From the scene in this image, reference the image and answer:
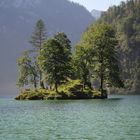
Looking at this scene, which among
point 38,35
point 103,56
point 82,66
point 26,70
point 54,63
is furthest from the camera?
point 38,35

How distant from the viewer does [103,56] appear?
125688mm

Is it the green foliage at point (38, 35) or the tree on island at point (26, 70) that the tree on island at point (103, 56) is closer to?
the tree on island at point (26, 70)

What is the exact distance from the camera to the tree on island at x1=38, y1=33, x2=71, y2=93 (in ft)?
399

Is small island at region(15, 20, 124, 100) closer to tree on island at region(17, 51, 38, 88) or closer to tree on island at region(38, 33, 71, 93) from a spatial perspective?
tree on island at region(38, 33, 71, 93)

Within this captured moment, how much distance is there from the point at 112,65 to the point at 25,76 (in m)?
37.9

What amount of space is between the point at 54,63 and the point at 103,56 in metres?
14.2

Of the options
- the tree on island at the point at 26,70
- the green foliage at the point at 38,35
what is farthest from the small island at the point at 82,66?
the green foliage at the point at 38,35

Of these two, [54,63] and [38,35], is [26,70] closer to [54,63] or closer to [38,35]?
[38,35]

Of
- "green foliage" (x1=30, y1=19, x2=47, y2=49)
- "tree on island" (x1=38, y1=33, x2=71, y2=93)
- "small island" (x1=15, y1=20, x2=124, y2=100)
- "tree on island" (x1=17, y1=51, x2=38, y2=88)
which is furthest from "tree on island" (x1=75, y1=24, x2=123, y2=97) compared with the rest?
"green foliage" (x1=30, y1=19, x2=47, y2=49)

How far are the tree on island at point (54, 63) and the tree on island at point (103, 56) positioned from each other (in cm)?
693

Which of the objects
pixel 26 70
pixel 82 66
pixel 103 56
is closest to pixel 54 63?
pixel 82 66

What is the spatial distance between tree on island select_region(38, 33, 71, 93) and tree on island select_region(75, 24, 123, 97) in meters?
6.93

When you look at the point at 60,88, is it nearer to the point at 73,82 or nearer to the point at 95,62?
the point at 73,82

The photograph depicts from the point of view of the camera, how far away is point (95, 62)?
128 meters
